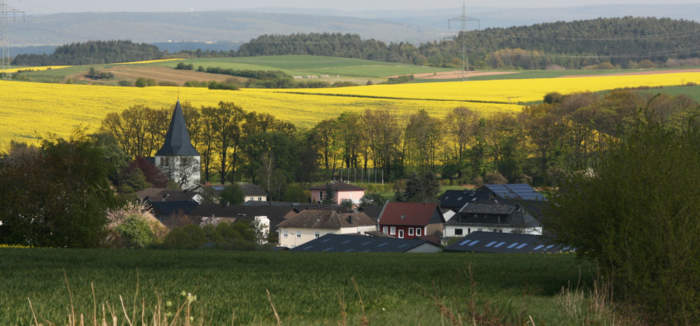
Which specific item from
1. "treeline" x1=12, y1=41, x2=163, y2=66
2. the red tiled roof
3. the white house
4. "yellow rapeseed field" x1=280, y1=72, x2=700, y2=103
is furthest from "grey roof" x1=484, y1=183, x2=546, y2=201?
"treeline" x1=12, y1=41, x2=163, y2=66

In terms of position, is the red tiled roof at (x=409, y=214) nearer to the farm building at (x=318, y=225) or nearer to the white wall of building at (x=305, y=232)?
the farm building at (x=318, y=225)

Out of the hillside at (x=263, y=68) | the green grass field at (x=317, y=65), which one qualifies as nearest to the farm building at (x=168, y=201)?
the hillside at (x=263, y=68)

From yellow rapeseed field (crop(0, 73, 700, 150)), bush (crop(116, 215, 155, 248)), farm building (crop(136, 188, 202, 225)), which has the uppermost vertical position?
yellow rapeseed field (crop(0, 73, 700, 150))

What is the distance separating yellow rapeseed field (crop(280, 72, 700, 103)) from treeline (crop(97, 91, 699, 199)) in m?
12.2

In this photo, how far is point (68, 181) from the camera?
4425 cm

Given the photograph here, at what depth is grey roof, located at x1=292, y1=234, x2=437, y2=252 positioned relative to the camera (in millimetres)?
54406

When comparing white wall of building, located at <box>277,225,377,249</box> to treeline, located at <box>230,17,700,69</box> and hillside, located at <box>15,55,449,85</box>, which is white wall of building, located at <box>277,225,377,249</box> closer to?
hillside, located at <box>15,55,449,85</box>

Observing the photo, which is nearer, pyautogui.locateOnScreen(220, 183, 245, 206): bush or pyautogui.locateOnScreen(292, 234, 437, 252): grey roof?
pyautogui.locateOnScreen(292, 234, 437, 252): grey roof

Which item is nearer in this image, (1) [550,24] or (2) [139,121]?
(2) [139,121]

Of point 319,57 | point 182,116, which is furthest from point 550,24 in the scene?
point 182,116

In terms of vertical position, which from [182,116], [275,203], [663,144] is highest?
[663,144]

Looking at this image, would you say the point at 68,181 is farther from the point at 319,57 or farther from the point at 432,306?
the point at 319,57

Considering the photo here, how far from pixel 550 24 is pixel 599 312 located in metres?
189

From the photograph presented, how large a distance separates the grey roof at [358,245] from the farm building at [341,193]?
30.9 m
